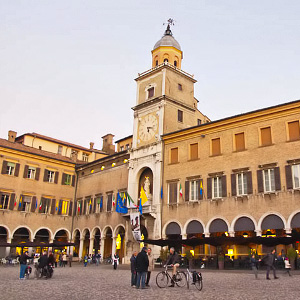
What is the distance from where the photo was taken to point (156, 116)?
3691 cm

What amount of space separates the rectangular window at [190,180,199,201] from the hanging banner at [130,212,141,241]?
5516 millimetres

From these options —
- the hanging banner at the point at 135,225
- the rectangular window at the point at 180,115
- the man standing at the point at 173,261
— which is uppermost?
the rectangular window at the point at 180,115

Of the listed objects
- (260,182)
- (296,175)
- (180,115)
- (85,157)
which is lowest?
(260,182)

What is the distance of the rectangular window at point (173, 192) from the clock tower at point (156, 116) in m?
0.60

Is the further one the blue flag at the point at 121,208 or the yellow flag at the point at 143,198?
the blue flag at the point at 121,208

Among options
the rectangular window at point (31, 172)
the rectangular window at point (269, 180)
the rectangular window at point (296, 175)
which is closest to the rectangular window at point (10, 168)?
the rectangular window at point (31, 172)

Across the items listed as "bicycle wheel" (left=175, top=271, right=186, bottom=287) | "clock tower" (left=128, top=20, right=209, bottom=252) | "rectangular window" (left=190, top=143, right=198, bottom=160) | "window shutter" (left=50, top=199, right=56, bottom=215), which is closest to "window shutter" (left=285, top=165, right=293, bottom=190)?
"rectangular window" (left=190, top=143, right=198, bottom=160)

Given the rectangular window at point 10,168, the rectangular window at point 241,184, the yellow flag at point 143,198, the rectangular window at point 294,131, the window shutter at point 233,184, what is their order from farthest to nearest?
the rectangular window at point 10,168 < the yellow flag at point 143,198 < the window shutter at point 233,184 < the rectangular window at point 241,184 < the rectangular window at point 294,131

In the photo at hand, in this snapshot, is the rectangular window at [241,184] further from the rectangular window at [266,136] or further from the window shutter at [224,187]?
the rectangular window at [266,136]

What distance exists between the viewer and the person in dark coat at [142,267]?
13.8 metres

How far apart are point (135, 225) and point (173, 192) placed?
184 inches

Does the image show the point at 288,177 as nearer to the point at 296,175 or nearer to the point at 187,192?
the point at 296,175

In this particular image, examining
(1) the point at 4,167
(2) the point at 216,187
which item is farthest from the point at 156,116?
(1) the point at 4,167

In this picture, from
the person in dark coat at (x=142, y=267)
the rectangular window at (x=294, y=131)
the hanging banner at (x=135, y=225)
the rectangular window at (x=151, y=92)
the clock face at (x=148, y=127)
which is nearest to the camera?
the person in dark coat at (x=142, y=267)
